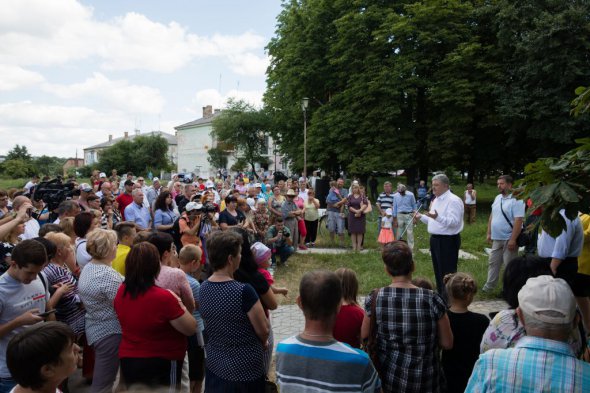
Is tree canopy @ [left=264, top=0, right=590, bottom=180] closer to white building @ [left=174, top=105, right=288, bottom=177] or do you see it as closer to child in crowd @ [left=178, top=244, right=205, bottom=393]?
child in crowd @ [left=178, top=244, right=205, bottom=393]

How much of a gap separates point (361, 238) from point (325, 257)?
1631mm

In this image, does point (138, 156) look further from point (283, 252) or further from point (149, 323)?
point (149, 323)

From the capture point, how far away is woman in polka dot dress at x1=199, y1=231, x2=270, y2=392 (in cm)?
271

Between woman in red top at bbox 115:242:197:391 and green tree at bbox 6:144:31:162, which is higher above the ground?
green tree at bbox 6:144:31:162

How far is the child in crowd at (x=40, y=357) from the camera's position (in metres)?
1.86

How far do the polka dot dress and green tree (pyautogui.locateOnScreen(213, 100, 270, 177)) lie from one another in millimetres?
46739

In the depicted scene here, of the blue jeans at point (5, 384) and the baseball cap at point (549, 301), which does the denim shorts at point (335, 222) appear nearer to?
the blue jeans at point (5, 384)

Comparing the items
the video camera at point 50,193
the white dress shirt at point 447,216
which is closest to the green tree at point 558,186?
the white dress shirt at point 447,216

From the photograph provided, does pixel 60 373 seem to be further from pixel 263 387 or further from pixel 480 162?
pixel 480 162

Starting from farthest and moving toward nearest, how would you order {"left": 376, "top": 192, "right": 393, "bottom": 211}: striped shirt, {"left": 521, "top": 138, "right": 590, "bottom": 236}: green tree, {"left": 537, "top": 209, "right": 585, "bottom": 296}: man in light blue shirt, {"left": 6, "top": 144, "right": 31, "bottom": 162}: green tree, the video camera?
{"left": 6, "top": 144, "right": 31, "bottom": 162}: green tree < {"left": 376, "top": 192, "right": 393, "bottom": 211}: striped shirt < the video camera < {"left": 537, "top": 209, "right": 585, "bottom": 296}: man in light blue shirt < {"left": 521, "top": 138, "right": 590, "bottom": 236}: green tree

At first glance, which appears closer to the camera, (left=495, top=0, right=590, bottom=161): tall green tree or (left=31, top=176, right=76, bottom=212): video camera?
(left=31, top=176, right=76, bottom=212): video camera

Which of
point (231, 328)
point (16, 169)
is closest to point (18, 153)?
point (16, 169)

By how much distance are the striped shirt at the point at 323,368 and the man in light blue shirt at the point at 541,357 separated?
53cm

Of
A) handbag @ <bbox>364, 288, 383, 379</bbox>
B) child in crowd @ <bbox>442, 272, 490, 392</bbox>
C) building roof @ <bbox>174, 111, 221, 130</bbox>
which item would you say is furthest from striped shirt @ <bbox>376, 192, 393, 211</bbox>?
building roof @ <bbox>174, 111, 221, 130</bbox>
